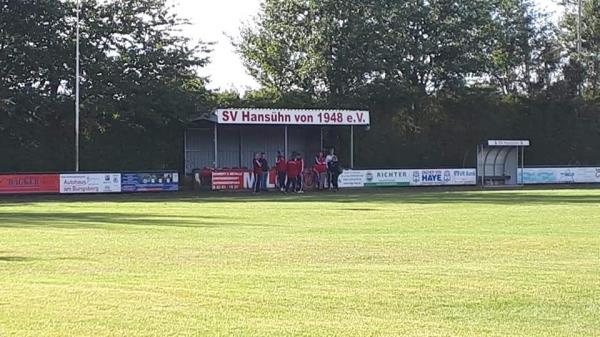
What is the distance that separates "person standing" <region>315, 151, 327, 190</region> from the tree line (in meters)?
6.62

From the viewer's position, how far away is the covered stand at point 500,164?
5556 cm

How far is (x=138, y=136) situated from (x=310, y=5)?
1476cm

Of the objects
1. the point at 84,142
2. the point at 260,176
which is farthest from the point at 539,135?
the point at 84,142

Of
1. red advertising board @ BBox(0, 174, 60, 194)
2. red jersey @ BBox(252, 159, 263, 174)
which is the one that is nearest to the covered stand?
red jersey @ BBox(252, 159, 263, 174)

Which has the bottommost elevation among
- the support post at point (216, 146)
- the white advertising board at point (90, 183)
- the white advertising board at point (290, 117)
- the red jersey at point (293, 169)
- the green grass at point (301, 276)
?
the green grass at point (301, 276)

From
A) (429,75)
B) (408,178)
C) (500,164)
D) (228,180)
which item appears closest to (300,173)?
(228,180)

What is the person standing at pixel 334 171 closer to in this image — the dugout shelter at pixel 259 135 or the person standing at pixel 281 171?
the person standing at pixel 281 171

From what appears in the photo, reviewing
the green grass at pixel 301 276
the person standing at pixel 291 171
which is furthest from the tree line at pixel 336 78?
the green grass at pixel 301 276

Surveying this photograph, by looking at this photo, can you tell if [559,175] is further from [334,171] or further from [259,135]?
[259,135]

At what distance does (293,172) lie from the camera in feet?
152

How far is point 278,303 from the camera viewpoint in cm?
1088

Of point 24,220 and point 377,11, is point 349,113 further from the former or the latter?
point 24,220

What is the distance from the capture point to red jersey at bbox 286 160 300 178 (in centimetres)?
4606

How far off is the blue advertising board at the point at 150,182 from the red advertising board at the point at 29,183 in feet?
10.5
